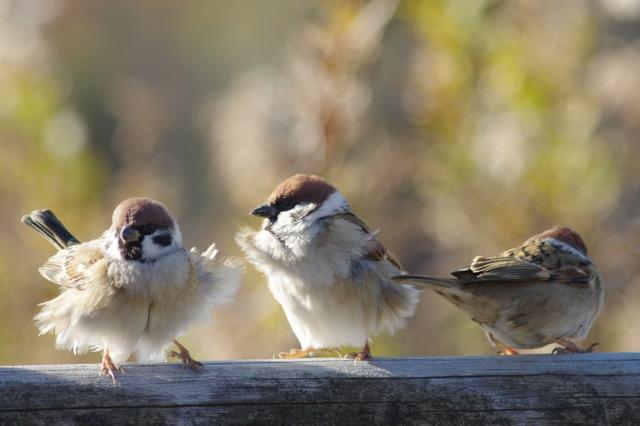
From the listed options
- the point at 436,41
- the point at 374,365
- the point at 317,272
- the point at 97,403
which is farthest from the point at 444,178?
the point at 97,403

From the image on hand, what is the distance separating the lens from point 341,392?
2.19 meters

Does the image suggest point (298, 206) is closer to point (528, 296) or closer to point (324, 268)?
point (324, 268)

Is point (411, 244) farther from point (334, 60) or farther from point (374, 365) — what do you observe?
point (374, 365)

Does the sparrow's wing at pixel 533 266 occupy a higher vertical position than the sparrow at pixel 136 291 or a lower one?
higher

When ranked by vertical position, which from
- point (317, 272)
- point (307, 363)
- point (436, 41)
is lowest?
point (307, 363)

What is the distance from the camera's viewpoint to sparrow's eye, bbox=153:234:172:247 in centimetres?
277

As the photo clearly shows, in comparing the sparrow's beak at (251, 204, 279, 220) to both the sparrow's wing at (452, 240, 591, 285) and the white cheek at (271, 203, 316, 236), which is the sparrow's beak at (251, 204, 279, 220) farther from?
the sparrow's wing at (452, 240, 591, 285)

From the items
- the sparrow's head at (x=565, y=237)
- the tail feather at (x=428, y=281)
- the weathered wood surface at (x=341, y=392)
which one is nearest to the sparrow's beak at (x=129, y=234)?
the weathered wood surface at (x=341, y=392)

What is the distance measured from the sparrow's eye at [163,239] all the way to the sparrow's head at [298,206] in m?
0.28

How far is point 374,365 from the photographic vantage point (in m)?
2.29

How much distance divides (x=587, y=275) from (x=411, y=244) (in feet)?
7.72

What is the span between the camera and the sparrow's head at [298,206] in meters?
2.97

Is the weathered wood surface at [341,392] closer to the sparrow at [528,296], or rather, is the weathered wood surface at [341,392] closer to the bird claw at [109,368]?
the bird claw at [109,368]

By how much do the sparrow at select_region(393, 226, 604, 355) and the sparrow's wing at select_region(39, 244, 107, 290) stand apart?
1.01m
